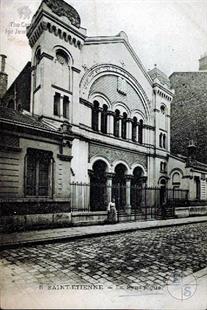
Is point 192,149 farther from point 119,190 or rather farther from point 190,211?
point 190,211

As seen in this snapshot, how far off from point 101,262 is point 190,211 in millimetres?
8100

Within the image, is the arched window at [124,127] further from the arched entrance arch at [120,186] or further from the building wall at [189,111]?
the building wall at [189,111]

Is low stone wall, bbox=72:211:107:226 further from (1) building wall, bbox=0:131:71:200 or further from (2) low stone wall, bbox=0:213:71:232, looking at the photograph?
(1) building wall, bbox=0:131:71:200

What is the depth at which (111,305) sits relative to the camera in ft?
7.73

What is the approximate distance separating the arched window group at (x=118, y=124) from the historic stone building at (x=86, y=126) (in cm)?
3

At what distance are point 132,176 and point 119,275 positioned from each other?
21.0 feet

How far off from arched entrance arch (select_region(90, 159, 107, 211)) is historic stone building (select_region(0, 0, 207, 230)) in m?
0.03

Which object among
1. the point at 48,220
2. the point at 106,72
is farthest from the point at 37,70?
the point at 48,220

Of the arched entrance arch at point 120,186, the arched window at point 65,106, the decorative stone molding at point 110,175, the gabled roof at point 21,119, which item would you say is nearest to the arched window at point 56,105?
the arched window at point 65,106

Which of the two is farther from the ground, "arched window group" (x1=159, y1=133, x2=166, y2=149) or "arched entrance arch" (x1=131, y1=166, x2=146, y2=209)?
"arched window group" (x1=159, y1=133, x2=166, y2=149)

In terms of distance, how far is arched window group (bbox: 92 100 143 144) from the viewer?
29.3 feet

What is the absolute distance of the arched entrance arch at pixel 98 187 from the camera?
7.55m

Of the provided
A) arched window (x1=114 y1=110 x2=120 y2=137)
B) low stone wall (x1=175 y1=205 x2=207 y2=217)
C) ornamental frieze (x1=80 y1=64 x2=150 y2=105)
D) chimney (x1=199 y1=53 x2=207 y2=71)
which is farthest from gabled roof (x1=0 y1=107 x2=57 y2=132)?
low stone wall (x1=175 y1=205 x2=207 y2=217)

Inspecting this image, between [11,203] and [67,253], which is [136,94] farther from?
[67,253]
